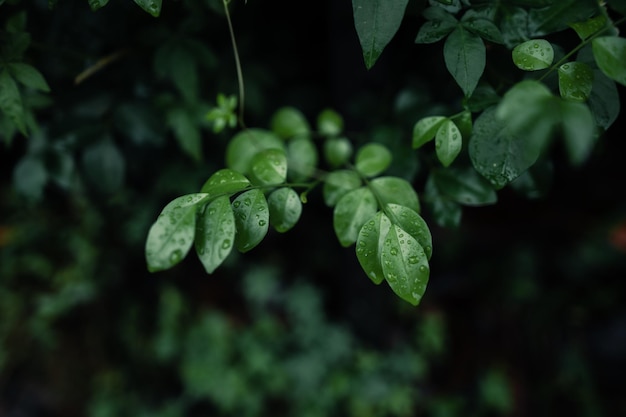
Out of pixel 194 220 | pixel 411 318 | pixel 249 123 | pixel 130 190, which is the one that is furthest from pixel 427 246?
pixel 411 318

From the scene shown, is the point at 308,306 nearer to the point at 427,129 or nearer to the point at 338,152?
the point at 338,152

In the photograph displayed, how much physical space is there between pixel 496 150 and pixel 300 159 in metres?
0.51

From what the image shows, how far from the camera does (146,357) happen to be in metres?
2.01

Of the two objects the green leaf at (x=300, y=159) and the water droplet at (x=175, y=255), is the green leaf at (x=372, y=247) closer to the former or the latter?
the water droplet at (x=175, y=255)

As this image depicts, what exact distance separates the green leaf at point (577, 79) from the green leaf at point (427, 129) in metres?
0.17

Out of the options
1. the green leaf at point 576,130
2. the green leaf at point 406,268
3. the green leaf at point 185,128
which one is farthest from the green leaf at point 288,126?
the green leaf at point 576,130

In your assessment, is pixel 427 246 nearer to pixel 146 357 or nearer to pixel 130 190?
pixel 130 190

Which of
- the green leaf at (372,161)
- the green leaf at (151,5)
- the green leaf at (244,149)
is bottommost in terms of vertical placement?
the green leaf at (244,149)

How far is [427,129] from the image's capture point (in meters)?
0.67

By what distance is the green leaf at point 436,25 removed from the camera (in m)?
0.65

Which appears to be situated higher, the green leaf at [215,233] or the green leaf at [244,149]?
the green leaf at [215,233]

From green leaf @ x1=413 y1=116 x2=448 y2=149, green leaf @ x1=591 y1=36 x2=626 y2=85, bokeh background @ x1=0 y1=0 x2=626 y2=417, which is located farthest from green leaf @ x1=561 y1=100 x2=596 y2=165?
bokeh background @ x1=0 y1=0 x2=626 y2=417

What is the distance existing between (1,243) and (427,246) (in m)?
2.24

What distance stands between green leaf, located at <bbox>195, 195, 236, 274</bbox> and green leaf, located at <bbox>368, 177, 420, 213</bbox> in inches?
10.0
